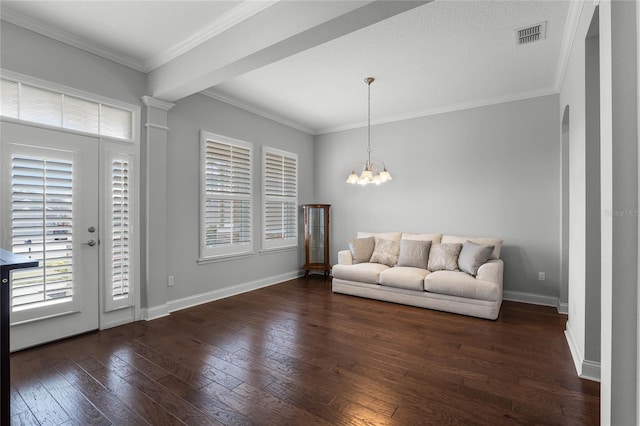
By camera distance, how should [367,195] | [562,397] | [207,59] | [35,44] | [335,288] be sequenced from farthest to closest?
[367,195]
[335,288]
[207,59]
[35,44]
[562,397]

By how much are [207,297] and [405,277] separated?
9.04 feet

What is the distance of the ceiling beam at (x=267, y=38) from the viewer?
84.2 inches

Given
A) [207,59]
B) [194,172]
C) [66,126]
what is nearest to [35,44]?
[66,126]

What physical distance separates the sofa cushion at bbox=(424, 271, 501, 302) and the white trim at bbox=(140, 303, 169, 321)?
3287mm

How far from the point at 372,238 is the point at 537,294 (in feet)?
8.00

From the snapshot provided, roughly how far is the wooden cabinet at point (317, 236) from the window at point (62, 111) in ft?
10.6

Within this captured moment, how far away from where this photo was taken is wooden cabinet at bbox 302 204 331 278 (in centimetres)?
590

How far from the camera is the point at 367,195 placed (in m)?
5.83

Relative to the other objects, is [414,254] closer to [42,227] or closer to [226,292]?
[226,292]

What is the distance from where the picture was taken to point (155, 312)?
372cm

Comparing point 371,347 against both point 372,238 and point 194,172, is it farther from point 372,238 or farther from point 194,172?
point 194,172

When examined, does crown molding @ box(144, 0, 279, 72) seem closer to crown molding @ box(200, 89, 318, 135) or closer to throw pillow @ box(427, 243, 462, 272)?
crown molding @ box(200, 89, 318, 135)

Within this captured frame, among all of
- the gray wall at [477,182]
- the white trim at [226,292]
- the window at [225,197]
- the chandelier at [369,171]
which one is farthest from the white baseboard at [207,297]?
the chandelier at [369,171]

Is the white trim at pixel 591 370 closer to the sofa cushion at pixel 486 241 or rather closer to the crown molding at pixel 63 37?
the sofa cushion at pixel 486 241
